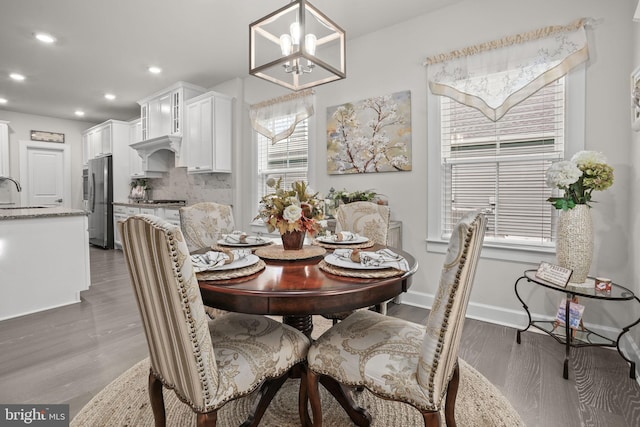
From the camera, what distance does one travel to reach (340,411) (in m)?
1.58

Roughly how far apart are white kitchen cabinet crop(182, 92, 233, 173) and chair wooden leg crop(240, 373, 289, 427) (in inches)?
132

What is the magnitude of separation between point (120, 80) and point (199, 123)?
55.3 inches

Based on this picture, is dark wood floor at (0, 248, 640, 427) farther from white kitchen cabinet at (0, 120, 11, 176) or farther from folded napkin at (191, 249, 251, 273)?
white kitchen cabinet at (0, 120, 11, 176)

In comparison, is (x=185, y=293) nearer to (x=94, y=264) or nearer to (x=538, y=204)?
(x=538, y=204)

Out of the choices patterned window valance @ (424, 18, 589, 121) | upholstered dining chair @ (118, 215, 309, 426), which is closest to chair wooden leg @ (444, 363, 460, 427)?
upholstered dining chair @ (118, 215, 309, 426)

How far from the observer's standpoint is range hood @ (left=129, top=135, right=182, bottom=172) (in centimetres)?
480

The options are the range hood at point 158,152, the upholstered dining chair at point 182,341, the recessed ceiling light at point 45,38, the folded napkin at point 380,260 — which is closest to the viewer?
the upholstered dining chair at point 182,341

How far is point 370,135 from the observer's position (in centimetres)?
326

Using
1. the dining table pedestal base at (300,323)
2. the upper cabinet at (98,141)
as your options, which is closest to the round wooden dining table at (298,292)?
the dining table pedestal base at (300,323)

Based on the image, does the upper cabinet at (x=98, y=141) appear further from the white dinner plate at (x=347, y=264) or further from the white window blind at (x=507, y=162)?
the white dinner plate at (x=347, y=264)

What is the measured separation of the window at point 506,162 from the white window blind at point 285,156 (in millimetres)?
1527

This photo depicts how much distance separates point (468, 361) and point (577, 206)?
3.93ft

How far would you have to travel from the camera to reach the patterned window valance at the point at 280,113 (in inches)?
147

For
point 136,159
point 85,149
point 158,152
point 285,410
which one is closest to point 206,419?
point 285,410
